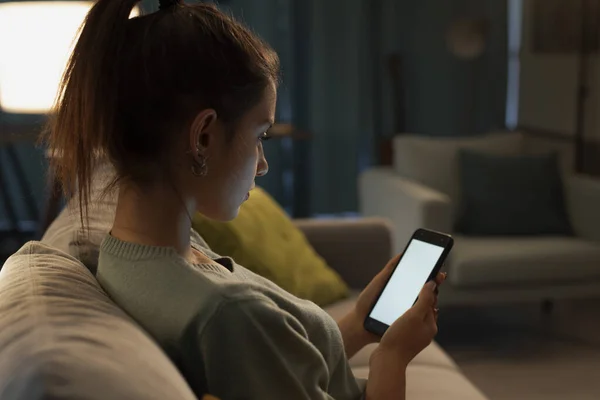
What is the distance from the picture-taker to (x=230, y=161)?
0.97 metres

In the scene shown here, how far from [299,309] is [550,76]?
3842mm

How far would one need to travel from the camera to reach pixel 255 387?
890 mm

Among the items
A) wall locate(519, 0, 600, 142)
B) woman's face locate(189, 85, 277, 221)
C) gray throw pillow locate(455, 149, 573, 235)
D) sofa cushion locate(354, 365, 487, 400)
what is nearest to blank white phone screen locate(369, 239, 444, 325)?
sofa cushion locate(354, 365, 487, 400)

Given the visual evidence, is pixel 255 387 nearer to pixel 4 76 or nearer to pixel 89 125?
pixel 89 125

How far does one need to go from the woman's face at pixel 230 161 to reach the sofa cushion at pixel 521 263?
2084 millimetres

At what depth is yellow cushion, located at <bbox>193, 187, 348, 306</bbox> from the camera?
1.96 m

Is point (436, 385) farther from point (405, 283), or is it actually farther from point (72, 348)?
point (72, 348)

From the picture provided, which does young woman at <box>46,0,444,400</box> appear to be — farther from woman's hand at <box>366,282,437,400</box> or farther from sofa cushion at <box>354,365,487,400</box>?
sofa cushion at <box>354,365,487,400</box>

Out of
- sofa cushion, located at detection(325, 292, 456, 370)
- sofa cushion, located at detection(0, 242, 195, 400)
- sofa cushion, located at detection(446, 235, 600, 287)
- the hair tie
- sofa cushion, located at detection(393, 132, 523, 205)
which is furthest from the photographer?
Answer: sofa cushion, located at detection(393, 132, 523, 205)

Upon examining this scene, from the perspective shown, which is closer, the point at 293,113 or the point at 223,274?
the point at 223,274

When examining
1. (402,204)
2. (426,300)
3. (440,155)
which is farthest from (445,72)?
(426,300)

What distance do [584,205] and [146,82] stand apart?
8.95 ft

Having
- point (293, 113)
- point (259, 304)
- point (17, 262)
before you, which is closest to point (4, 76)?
point (17, 262)

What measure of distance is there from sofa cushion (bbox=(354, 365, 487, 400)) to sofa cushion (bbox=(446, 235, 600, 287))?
3.76ft
